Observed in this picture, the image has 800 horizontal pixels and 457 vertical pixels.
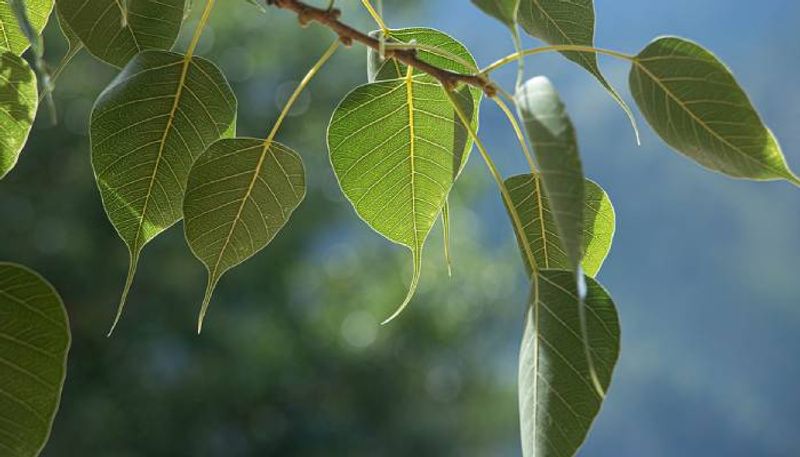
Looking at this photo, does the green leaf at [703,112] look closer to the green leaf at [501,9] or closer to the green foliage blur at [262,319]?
the green leaf at [501,9]

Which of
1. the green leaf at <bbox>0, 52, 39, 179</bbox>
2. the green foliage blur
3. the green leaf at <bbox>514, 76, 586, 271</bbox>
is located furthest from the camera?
the green foliage blur

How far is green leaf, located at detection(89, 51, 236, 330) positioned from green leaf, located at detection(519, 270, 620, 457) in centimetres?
17

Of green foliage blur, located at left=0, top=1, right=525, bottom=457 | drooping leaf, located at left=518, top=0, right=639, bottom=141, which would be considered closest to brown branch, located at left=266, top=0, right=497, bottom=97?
drooping leaf, located at left=518, top=0, right=639, bottom=141

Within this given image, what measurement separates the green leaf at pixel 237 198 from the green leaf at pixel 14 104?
0.07m

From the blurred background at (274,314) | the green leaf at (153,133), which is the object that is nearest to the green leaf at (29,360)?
the green leaf at (153,133)

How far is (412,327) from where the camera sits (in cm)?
507

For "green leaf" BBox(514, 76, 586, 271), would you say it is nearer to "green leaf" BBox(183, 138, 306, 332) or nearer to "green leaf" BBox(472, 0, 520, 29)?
"green leaf" BBox(472, 0, 520, 29)

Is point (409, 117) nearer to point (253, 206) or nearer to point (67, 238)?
point (253, 206)

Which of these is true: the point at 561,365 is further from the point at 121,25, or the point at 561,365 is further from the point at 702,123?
the point at 121,25

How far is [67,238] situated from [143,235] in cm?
449

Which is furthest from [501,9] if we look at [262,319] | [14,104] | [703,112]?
[262,319]

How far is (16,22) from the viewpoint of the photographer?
47 cm

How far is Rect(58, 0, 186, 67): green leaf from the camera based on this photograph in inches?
17.7

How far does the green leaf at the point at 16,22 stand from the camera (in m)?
0.47
